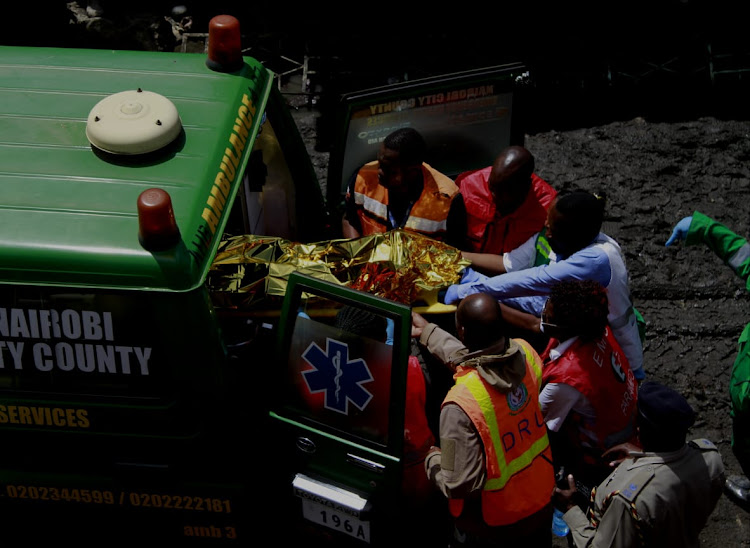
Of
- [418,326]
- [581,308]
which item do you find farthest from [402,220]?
[581,308]

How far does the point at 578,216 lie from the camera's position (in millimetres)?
4180

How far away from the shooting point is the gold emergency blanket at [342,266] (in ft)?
13.5

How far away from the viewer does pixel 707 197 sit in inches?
285

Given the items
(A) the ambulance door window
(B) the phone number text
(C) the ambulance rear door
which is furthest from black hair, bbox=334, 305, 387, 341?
(A) the ambulance door window

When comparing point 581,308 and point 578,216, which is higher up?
point 578,216

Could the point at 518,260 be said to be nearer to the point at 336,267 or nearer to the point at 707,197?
the point at 336,267

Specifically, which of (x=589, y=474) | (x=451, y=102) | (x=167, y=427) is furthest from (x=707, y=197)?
(x=167, y=427)

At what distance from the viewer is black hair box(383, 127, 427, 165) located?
4602mm

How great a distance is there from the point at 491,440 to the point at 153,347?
1408mm

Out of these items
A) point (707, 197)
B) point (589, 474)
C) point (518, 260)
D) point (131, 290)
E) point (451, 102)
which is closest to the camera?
point (131, 290)

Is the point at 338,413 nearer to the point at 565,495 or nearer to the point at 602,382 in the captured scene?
the point at 565,495

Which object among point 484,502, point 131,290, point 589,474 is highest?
point 131,290

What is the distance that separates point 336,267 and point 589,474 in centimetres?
165

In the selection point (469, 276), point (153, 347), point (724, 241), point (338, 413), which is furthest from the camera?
point (724, 241)
